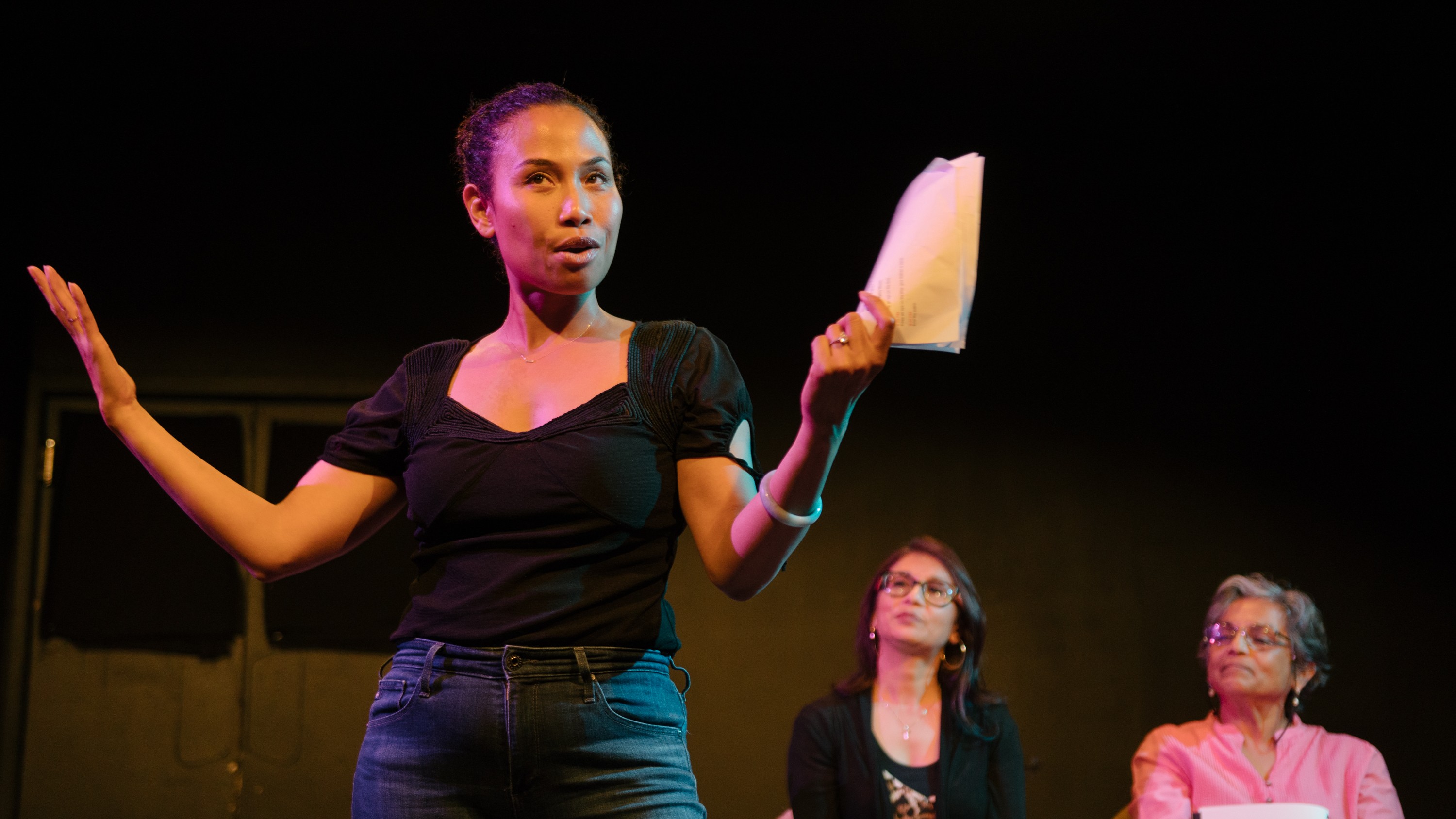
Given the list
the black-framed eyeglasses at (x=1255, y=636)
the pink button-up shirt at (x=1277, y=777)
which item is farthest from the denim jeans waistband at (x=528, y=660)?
the black-framed eyeglasses at (x=1255, y=636)

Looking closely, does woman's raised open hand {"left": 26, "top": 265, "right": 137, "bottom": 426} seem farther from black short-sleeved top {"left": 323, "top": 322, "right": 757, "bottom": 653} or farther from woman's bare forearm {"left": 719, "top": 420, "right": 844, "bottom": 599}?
woman's bare forearm {"left": 719, "top": 420, "right": 844, "bottom": 599}

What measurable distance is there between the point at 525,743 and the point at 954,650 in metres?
2.20

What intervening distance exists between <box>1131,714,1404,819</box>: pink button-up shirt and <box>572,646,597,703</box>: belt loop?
2420 mm

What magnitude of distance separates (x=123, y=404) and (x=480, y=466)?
47cm

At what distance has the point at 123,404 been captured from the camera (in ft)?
Result: 4.14

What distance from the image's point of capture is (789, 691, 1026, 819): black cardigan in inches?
107

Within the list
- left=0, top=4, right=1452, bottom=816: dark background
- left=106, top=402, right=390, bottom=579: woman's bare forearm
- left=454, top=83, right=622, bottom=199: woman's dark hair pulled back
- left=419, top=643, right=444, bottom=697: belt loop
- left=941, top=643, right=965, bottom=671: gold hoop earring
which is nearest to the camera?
left=419, top=643, right=444, bottom=697: belt loop

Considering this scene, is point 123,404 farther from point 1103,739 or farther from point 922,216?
point 1103,739

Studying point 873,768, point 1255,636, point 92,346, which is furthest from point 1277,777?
point 92,346

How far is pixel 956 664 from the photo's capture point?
3.00 metres

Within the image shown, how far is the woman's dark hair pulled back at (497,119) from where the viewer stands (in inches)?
52.3

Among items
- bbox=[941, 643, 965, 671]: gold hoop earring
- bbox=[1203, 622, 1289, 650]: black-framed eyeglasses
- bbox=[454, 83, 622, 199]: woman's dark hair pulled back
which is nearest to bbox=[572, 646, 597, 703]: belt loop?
bbox=[454, 83, 622, 199]: woman's dark hair pulled back

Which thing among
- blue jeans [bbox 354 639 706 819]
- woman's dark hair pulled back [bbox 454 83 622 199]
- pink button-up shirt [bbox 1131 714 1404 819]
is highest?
woman's dark hair pulled back [bbox 454 83 622 199]

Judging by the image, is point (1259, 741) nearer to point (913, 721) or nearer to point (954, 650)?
point (954, 650)
